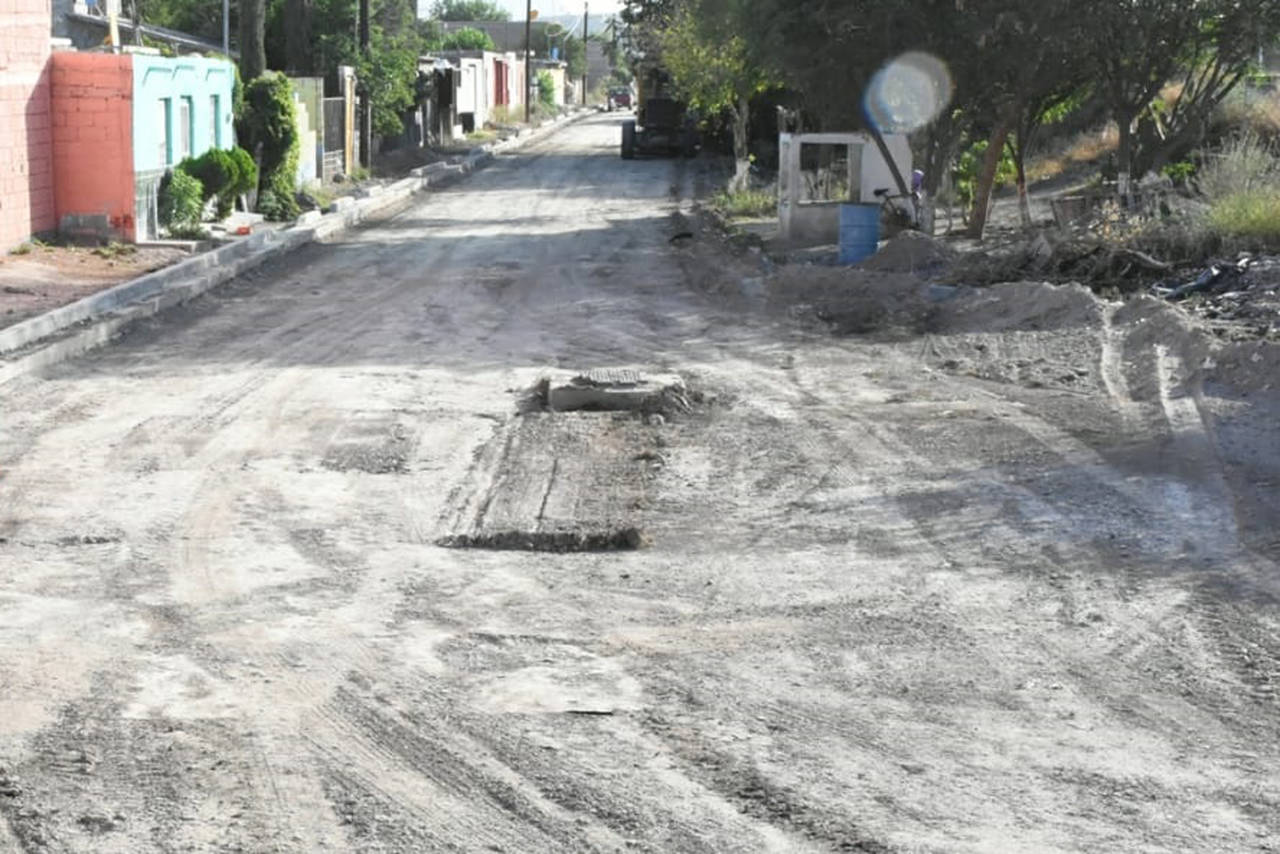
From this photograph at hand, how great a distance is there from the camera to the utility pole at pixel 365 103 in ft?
149

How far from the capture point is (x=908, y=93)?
25.0 metres

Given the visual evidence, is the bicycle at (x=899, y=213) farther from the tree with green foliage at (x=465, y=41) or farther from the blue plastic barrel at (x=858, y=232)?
the tree with green foliage at (x=465, y=41)

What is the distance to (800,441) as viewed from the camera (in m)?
11.9

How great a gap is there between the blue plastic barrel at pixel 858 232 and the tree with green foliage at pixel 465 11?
463 feet

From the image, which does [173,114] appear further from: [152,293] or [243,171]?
[152,293]

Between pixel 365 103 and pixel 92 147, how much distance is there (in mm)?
20630

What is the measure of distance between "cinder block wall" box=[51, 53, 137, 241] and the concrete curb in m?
1.77

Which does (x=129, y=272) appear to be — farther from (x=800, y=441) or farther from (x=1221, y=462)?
(x=1221, y=462)

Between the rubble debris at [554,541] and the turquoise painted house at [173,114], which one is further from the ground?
the turquoise painted house at [173,114]

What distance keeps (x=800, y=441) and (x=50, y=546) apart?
5.05 m

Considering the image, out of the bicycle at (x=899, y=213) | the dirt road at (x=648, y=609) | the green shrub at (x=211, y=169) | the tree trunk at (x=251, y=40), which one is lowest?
the dirt road at (x=648, y=609)

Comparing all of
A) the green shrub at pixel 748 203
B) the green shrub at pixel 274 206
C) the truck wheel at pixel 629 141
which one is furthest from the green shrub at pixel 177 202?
the truck wheel at pixel 629 141

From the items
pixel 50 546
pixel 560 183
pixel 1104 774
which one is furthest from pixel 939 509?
pixel 560 183

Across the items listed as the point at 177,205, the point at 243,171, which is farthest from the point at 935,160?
the point at 177,205
